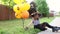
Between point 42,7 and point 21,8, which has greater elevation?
point 21,8

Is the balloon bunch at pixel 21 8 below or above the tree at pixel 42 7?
above

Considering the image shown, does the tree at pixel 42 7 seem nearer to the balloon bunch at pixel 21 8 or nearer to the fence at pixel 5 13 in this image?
the fence at pixel 5 13

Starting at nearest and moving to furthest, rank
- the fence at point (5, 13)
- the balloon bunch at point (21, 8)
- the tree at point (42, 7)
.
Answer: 1. the balloon bunch at point (21, 8)
2. the fence at point (5, 13)
3. the tree at point (42, 7)

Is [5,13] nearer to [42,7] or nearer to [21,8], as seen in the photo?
[42,7]

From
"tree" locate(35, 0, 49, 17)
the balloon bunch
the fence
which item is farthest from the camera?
"tree" locate(35, 0, 49, 17)

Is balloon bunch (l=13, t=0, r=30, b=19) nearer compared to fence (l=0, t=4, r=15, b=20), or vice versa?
balloon bunch (l=13, t=0, r=30, b=19)

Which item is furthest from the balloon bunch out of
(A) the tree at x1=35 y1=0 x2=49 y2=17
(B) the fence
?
(A) the tree at x1=35 y1=0 x2=49 y2=17

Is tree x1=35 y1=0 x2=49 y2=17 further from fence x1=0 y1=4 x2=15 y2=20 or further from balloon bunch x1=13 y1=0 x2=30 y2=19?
balloon bunch x1=13 y1=0 x2=30 y2=19

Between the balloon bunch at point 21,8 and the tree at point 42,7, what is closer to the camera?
the balloon bunch at point 21,8

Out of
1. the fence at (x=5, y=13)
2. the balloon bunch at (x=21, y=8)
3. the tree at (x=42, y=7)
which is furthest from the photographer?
the tree at (x=42, y=7)

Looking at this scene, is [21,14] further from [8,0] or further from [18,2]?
[8,0]

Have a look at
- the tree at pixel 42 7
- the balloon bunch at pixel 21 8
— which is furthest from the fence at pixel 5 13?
the balloon bunch at pixel 21 8

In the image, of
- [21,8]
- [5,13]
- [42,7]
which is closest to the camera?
[21,8]

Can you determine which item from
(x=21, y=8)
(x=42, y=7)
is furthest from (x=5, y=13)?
(x=21, y=8)
